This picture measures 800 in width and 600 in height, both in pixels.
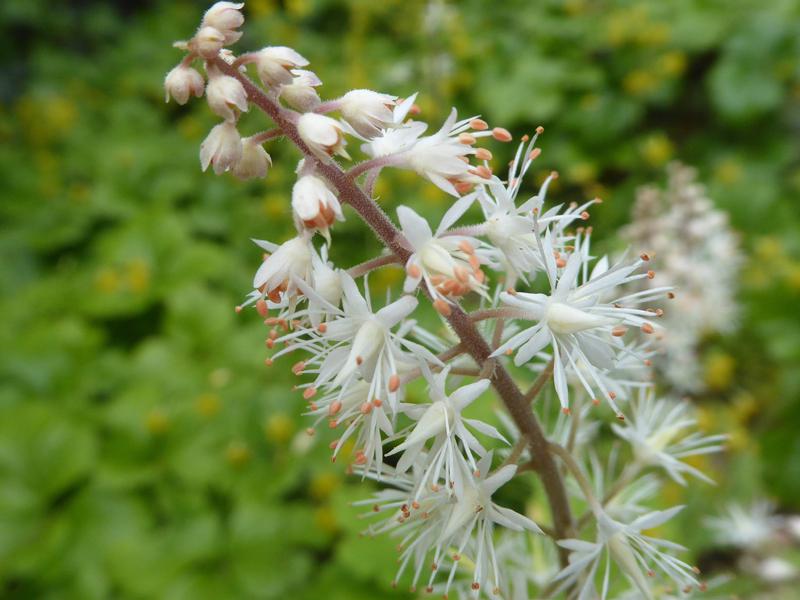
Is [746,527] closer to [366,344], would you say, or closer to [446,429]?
[446,429]

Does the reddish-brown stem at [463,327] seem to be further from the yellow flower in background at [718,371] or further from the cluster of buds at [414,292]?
the yellow flower in background at [718,371]

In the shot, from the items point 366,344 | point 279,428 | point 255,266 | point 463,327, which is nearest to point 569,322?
point 463,327

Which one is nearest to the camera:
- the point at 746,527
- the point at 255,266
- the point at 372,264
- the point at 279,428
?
the point at 372,264

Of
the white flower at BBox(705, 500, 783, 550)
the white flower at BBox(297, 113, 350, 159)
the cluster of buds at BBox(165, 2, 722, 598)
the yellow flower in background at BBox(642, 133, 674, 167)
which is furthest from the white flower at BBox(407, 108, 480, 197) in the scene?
the yellow flower in background at BBox(642, 133, 674, 167)

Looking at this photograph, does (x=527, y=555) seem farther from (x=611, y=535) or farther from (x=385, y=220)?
(x=385, y=220)

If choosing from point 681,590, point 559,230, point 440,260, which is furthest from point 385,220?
point 681,590

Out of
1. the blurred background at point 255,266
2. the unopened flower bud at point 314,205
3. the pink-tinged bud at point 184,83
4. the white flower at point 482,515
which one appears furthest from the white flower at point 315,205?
the blurred background at point 255,266
